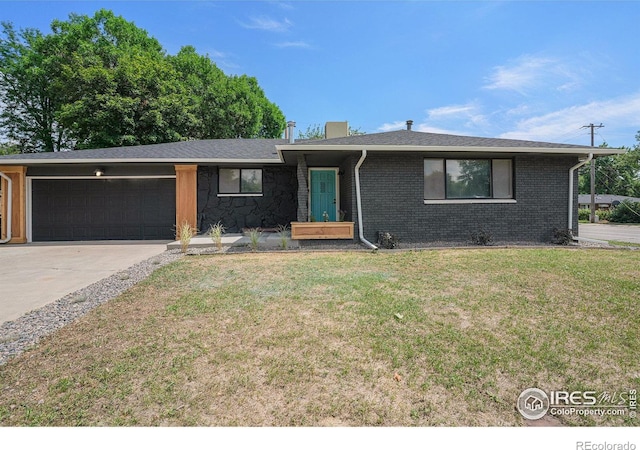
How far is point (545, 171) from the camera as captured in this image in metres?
9.16

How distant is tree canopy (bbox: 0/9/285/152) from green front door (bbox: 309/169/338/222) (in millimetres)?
14120

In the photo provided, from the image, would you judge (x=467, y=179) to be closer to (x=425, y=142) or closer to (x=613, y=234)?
(x=425, y=142)

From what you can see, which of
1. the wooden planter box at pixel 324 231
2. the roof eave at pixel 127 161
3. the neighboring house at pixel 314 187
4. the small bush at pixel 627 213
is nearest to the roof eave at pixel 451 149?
the neighboring house at pixel 314 187

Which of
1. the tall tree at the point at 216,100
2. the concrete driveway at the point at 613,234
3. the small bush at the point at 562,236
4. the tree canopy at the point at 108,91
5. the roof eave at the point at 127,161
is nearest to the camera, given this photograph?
the small bush at the point at 562,236

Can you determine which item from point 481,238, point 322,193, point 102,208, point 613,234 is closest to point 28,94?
point 102,208

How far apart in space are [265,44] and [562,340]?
542 inches

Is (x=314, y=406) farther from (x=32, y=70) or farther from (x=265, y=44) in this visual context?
(x=32, y=70)

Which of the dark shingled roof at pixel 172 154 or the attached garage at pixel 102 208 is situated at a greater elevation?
the dark shingled roof at pixel 172 154

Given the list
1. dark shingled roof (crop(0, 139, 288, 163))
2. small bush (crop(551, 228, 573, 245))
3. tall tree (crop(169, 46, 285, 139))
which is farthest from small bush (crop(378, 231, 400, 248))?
tall tree (crop(169, 46, 285, 139))

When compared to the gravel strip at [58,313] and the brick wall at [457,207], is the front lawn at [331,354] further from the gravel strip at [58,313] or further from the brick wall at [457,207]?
the brick wall at [457,207]

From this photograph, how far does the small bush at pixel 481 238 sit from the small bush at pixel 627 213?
80.0ft

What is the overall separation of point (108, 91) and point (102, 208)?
12345mm

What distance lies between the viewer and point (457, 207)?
8.93 m

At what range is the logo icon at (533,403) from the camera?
2.04 meters
